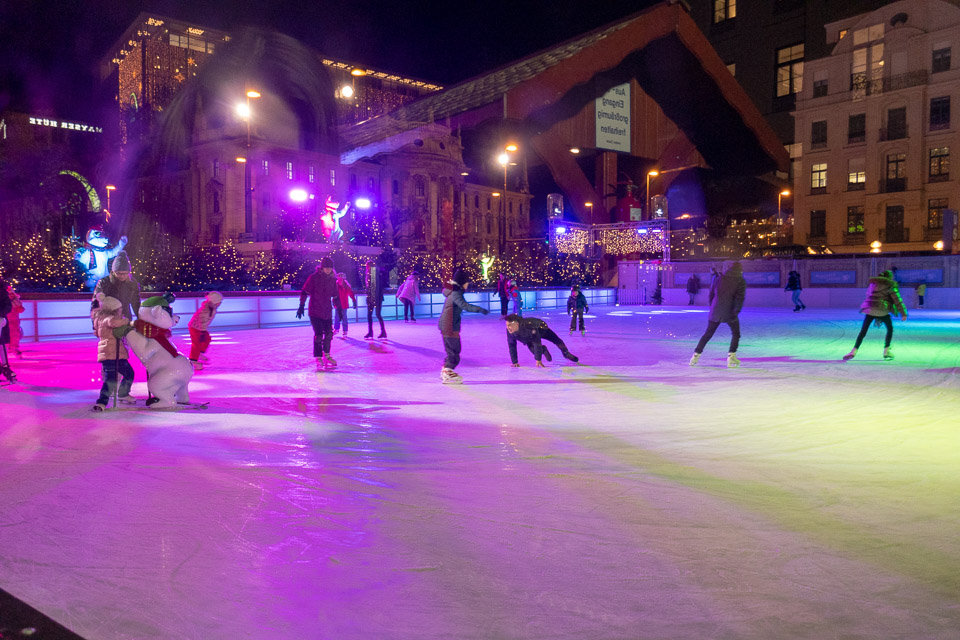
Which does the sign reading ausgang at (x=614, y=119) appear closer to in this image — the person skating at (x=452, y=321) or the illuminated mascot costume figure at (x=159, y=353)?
the person skating at (x=452, y=321)

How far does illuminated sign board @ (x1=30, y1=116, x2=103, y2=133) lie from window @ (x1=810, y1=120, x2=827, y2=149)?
140 feet

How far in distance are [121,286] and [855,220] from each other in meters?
38.1

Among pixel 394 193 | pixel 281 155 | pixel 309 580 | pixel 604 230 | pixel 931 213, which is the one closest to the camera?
pixel 309 580

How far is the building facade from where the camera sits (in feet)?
109

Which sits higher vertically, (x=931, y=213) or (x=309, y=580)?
(x=931, y=213)

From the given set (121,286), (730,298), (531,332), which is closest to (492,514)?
(531,332)

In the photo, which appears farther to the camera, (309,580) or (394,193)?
(394,193)

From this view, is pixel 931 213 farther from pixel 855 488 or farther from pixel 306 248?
pixel 855 488

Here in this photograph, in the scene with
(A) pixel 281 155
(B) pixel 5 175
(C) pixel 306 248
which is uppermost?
(A) pixel 281 155

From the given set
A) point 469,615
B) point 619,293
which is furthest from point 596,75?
point 469,615

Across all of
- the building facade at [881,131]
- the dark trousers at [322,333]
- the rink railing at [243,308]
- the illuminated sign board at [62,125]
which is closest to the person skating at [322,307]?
the dark trousers at [322,333]

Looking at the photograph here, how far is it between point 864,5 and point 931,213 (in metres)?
11.2

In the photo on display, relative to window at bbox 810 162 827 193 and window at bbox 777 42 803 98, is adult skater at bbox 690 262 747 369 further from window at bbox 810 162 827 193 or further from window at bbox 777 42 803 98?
window at bbox 777 42 803 98

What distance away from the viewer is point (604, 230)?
27922 mm
